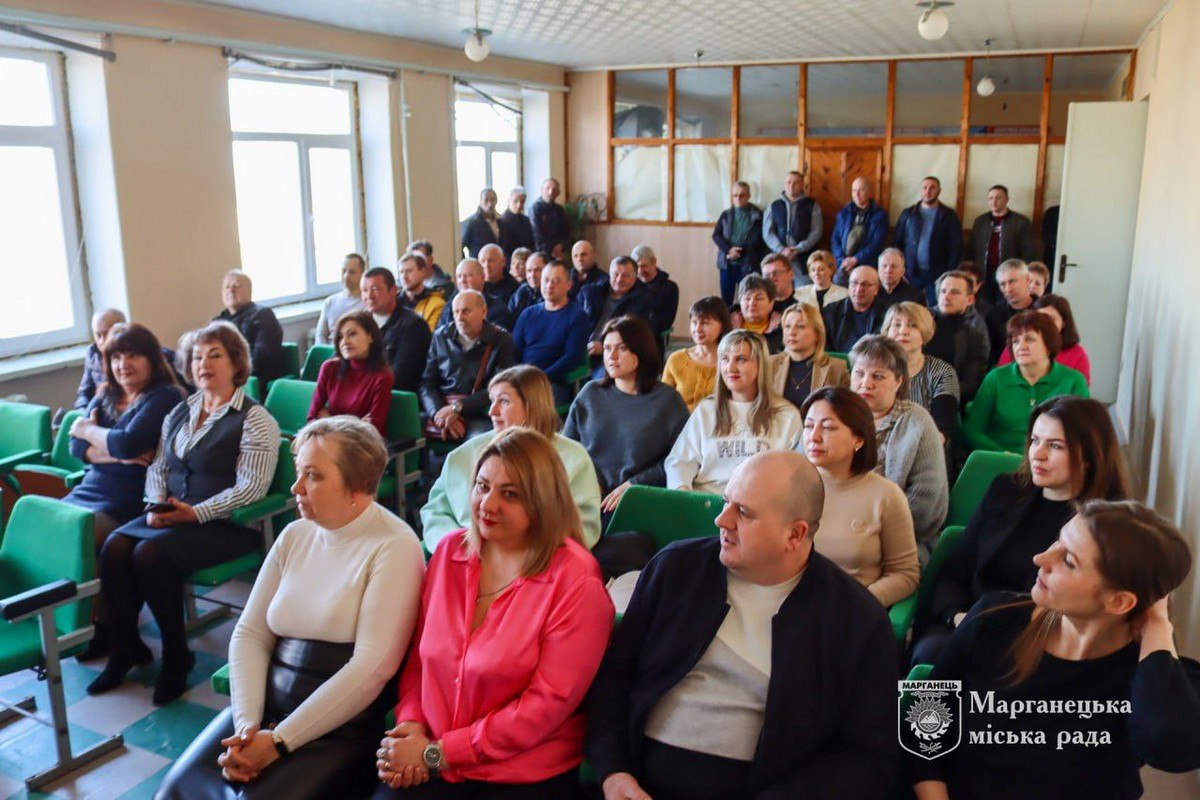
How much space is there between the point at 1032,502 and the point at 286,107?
22.2 feet

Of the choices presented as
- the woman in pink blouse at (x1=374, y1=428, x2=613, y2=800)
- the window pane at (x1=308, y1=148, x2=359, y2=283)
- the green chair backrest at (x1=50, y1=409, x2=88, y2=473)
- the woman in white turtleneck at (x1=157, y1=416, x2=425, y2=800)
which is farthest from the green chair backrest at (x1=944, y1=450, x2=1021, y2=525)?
the window pane at (x1=308, y1=148, x2=359, y2=283)

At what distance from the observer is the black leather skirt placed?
203 centimetres

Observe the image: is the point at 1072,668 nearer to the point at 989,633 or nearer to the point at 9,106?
the point at 989,633

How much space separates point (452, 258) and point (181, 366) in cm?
512

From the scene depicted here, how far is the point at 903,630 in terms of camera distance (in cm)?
241

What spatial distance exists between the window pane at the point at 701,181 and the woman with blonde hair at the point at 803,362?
20.5ft

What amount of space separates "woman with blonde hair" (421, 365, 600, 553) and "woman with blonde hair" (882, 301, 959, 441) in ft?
5.53

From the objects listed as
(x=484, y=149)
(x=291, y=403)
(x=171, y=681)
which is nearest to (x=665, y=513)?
(x=171, y=681)

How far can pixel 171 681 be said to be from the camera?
327cm

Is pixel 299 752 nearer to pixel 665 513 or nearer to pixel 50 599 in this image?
pixel 50 599

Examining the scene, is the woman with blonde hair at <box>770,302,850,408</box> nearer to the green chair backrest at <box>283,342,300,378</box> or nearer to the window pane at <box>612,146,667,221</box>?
the green chair backrest at <box>283,342,300,378</box>

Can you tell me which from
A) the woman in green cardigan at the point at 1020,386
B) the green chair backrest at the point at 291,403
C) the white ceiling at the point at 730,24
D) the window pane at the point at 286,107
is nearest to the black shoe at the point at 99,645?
the green chair backrest at the point at 291,403

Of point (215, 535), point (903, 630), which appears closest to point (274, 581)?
point (215, 535)

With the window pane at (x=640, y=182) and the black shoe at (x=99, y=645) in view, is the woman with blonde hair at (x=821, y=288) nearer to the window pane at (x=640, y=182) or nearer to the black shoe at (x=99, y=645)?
the black shoe at (x=99, y=645)
